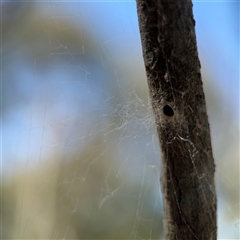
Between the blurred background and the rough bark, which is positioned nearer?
the rough bark

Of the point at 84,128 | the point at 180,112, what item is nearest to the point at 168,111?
the point at 180,112

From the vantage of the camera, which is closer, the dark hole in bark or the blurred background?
the dark hole in bark

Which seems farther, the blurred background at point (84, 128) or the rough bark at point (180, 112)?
the blurred background at point (84, 128)

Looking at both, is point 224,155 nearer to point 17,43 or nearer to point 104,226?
point 104,226

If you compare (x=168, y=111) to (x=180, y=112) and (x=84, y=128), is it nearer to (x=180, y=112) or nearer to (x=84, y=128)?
(x=180, y=112)

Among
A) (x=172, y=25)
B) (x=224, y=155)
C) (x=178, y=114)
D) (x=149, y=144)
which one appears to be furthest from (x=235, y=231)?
(x=172, y=25)

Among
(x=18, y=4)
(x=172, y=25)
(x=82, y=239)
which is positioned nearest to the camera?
(x=172, y=25)
